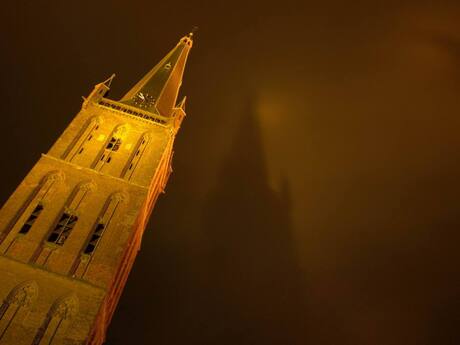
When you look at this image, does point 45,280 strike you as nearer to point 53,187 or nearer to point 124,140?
point 53,187

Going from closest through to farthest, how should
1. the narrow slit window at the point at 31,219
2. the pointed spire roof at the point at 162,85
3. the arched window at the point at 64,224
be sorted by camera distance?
the arched window at the point at 64,224 < the narrow slit window at the point at 31,219 < the pointed spire roof at the point at 162,85

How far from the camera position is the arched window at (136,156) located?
2644cm

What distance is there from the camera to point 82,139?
27594 millimetres

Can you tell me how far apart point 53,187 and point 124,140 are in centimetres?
624

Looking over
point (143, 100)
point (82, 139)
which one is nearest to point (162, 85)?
point (143, 100)

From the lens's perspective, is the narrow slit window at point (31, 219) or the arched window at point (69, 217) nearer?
the narrow slit window at point (31, 219)

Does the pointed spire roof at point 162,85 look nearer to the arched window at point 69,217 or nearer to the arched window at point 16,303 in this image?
the arched window at point 69,217

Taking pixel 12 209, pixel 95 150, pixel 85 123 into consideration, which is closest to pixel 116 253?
pixel 12 209

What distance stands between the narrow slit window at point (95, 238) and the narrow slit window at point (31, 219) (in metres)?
2.82

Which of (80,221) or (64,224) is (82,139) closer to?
(80,221)

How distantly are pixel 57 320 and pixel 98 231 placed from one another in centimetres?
530

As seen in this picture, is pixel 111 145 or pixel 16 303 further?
pixel 111 145

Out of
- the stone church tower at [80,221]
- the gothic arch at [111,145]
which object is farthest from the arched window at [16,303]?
the gothic arch at [111,145]

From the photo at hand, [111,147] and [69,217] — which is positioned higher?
[111,147]
